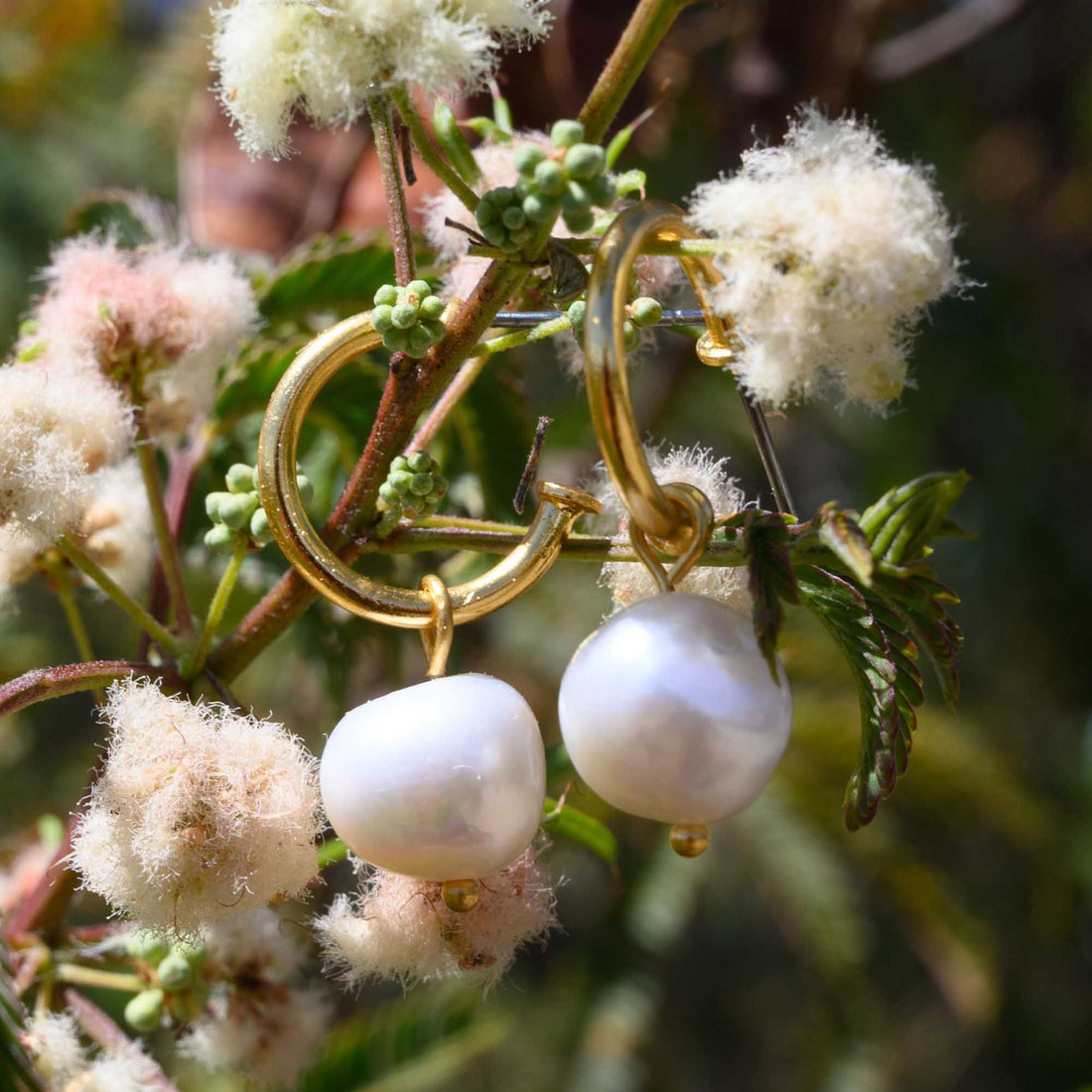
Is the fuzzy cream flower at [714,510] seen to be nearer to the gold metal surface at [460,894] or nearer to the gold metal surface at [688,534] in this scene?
the gold metal surface at [688,534]

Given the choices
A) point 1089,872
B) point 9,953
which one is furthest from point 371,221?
point 1089,872

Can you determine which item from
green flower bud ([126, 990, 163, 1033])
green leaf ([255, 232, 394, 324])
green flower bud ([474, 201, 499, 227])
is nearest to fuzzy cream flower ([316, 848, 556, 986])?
green flower bud ([126, 990, 163, 1033])

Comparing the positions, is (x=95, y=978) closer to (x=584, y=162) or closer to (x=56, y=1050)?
(x=56, y=1050)

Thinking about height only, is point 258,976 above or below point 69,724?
below

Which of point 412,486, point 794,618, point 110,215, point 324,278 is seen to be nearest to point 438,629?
point 412,486

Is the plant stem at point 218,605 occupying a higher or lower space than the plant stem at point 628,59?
lower

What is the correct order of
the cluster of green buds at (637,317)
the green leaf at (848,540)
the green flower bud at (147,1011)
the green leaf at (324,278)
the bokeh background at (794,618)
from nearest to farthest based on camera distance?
the green leaf at (848,540), the cluster of green buds at (637,317), the green flower bud at (147,1011), the green leaf at (324,278), the bokeh background at (794,618)

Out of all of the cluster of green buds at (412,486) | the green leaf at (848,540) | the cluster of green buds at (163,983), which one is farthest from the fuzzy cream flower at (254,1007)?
the green leaf at (848,540)

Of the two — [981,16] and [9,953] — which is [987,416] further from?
[9,953]
